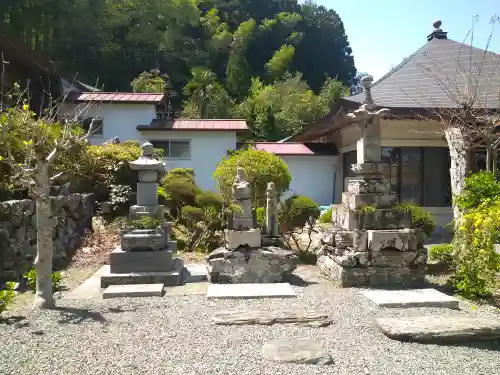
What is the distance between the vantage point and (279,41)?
38719mm

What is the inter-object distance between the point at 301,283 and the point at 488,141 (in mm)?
3928

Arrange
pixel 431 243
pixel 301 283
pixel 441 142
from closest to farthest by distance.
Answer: pixel 301 283, pixel 431 243, pixel 441 142

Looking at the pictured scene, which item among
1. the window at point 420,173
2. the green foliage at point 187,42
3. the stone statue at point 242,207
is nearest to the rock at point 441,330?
the stone statue at point 242,207

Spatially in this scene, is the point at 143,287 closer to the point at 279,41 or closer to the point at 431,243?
the point at 431,243

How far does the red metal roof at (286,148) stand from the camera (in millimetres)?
15320

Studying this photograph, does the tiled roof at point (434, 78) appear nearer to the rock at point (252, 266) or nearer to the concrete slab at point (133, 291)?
the rock at point (252, 266)

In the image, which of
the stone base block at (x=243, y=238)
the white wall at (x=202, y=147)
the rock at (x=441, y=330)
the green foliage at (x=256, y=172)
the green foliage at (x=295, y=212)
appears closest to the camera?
the rock at (x=441, y=330)

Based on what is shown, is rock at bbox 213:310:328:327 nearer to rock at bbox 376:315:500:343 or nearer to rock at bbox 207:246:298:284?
rock at bbox 376:315:500:343

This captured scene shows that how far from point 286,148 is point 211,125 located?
9.57ft

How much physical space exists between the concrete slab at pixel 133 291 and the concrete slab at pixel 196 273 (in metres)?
0.84

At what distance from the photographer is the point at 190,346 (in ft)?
12.6

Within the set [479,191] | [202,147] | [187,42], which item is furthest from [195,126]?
[187,42]

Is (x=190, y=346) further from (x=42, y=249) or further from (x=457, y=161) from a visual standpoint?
(x=457, y=161)

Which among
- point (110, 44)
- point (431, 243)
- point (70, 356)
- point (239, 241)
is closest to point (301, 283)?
point (239, 241)
